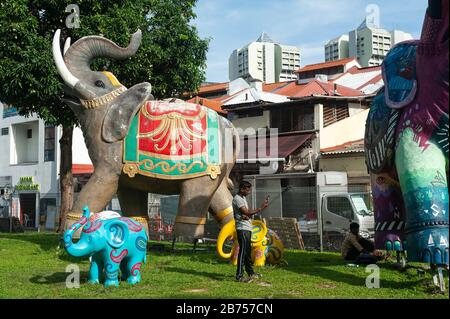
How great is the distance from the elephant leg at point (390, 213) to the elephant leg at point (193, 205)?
316 cm

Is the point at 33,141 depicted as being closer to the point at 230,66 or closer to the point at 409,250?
the point at 230,66

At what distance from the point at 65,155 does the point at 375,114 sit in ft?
38.9

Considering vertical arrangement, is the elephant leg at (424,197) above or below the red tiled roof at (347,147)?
below

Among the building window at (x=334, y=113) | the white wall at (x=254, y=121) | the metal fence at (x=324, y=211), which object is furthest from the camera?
the white wall at (x=254, y=121)

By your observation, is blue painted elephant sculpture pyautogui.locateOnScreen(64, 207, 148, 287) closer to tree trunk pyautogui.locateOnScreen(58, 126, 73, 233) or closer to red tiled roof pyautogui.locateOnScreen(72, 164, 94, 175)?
tree trunk pyautogui.locateOnScreen(58, 126, 73, 233)

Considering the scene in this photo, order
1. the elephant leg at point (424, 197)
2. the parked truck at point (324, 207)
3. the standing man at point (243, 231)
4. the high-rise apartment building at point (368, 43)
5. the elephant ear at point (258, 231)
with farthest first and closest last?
the high-rise apartment building at point (368, 43) < the parked truck at point (324, 207) < the elephant ear at point (258, 231) < the standing man at point (243, 231) < the elephant leg at point (424, 197)

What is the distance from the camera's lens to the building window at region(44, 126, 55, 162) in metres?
32.9

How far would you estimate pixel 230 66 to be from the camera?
54031mm

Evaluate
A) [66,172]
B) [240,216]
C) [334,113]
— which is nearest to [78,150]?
[334,113]

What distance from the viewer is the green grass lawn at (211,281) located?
22.2 feet

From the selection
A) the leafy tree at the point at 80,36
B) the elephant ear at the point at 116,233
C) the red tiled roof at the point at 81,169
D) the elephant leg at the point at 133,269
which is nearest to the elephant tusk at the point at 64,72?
the leafy tree at the point at 80,36

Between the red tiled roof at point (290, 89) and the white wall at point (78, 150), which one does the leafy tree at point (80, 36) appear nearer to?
the white wall at point (78, 150)

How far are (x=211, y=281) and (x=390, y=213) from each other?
2.61m

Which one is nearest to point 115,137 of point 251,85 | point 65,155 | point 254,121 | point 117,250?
point 117,250
